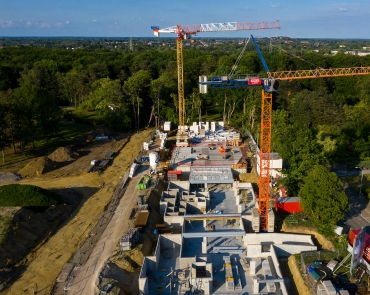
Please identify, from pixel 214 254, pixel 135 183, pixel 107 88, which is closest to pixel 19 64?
pixel 107 88

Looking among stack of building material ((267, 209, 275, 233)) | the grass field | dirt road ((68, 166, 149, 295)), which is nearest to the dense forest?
the grass field

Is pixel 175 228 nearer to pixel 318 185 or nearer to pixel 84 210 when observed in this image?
pixel 84 210

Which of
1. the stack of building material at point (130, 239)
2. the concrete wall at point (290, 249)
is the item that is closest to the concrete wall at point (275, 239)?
the concrete wall at point (290, 249)

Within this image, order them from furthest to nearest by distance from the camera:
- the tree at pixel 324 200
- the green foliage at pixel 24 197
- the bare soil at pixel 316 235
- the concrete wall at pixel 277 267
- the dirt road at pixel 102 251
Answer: the green foliage at pixel 24 197, the tree at pixel 324 200, the bare soil at pixel 316 235, the dirt road at pixel 102 251, the concrete wall at pixel 277 267

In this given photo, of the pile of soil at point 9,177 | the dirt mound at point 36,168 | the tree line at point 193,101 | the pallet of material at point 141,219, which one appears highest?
the tree line at point 193,101

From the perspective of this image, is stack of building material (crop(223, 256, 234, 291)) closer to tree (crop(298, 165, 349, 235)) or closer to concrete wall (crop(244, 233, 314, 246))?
concrete wall (crop(244, 233, 314, 246))

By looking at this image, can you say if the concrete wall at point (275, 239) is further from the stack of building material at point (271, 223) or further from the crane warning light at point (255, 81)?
the crane warning light at point (255, 81)

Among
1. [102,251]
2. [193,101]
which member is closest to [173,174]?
[102,251]
